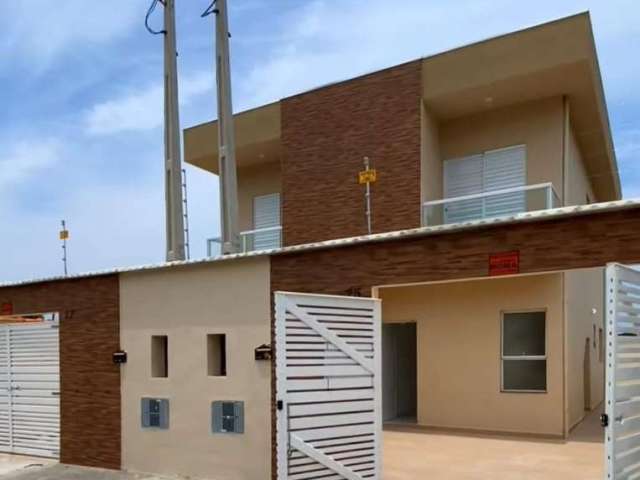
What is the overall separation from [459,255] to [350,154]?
6.88 meters

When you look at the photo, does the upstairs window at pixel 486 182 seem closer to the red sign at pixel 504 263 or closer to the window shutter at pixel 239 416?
the red sign at pixel 504 263

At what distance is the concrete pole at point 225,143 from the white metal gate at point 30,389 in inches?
147

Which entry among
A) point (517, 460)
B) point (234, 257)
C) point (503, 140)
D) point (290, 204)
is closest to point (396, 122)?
point (503, 140)

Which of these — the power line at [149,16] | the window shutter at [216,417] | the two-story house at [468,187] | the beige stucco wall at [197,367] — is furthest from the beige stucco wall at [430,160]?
the window shutter at [216,417]

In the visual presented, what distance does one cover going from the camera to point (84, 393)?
10023 mm

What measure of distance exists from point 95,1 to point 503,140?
8.44m

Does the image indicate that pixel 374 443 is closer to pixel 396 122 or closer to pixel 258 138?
pixel 396 122

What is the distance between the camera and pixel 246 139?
1553cm

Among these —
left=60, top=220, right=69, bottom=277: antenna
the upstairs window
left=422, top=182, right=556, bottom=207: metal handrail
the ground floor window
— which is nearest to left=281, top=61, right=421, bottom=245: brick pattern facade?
left=422, top=182, right=556, bottom=207: metal handrail

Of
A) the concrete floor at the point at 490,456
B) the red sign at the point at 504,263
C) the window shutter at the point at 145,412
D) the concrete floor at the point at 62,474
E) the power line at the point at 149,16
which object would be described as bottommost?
the concrete floor at the point at 62,474

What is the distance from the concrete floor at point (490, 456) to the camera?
316 inches

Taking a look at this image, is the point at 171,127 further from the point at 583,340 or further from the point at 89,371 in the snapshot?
the point at 583,340

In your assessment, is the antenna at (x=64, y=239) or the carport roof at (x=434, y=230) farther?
the antenna at (x=64, y=239)

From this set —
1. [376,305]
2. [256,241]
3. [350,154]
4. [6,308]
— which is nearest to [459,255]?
[376,305]
